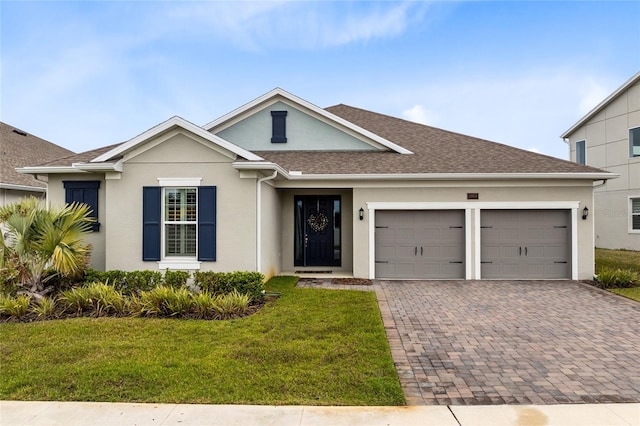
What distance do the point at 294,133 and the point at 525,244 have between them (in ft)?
26.8

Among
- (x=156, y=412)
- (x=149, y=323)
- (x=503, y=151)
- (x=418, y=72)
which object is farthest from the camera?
(x=418, y=72)

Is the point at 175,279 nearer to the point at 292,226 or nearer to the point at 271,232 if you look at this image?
the point at 271,232

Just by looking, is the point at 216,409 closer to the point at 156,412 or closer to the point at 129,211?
the point at 156,412

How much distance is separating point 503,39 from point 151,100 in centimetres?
1620

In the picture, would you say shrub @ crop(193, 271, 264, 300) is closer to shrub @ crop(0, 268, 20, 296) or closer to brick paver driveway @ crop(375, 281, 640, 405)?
brick paver driveway @ crop(375, 281, 640, 405)

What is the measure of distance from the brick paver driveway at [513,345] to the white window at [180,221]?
488 cm

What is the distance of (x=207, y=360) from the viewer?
16.4 ft

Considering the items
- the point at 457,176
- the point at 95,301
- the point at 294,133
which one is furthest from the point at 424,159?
the point at 95,301

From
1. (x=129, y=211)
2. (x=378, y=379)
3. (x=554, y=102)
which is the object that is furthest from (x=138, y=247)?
(x=554, y=102)

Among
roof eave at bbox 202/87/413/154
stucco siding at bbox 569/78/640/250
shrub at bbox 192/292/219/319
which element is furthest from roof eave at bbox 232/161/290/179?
stucco siding at bbox 569/78/640/250

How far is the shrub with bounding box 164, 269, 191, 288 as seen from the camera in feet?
28.1

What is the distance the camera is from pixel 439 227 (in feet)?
37.4

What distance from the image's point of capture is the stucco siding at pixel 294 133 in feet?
43.4

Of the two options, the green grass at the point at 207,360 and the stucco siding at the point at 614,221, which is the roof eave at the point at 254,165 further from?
the stucco siding at the point at 614,221
